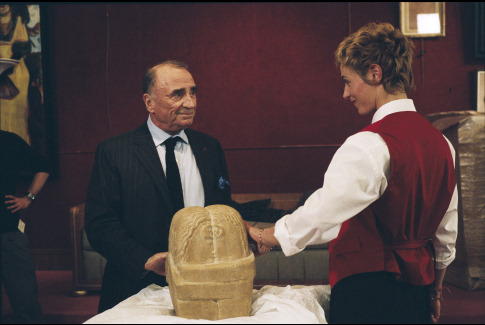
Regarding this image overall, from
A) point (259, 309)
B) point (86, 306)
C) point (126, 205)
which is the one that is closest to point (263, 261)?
point (86, 306)

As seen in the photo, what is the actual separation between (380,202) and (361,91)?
1.16 ft

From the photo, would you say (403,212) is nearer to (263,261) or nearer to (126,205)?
(126,205)

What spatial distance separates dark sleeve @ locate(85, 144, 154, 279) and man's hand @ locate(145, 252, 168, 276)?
0.05 m

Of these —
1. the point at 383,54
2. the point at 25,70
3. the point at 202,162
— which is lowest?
the point at 202,162

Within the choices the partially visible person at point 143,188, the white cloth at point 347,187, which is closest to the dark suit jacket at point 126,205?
the partially visible person at point 143,188

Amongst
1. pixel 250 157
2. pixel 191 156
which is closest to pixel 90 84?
pixel 250 157

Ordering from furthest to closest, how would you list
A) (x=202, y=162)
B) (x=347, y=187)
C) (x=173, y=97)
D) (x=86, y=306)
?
(x=86, y=306) → (x=202, y=162) → (x=173, y=97) → (x=347, y=187)

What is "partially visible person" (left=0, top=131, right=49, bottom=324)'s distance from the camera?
307 centimetres

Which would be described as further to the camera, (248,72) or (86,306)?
(248,72)

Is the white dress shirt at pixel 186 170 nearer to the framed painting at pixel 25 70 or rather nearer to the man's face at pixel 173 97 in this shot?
the man's face at pixel 173 97

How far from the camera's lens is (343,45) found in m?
1.52

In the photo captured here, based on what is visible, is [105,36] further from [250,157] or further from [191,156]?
[191,156]

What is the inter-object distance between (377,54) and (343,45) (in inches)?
4.3

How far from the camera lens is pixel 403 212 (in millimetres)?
1377
